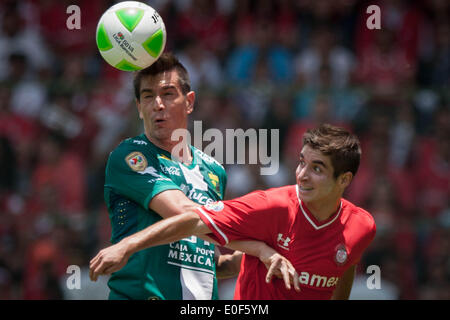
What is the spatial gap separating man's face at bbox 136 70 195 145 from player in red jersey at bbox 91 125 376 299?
2.66ft

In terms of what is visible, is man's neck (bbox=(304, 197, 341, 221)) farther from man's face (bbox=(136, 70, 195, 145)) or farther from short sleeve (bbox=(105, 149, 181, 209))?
man's face (bbox=(136, 70, 195, 145))

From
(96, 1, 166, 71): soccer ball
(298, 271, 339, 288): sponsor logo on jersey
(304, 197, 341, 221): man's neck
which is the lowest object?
(298, 271, 339, 288): sponsor logo on jersey

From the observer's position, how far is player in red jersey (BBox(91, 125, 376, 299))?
4.19 meters

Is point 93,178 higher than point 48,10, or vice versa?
point 48,10

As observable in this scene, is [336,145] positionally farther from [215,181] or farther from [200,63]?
[200,63]

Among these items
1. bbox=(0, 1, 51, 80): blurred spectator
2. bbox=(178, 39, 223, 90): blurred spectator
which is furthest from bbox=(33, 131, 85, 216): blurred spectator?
bbox=(178, 39, 223, 90): blurred spectator

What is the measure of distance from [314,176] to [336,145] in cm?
25

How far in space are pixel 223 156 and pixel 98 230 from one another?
187 centimetres

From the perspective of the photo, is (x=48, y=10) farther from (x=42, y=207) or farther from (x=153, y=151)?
(x=153, y=151)

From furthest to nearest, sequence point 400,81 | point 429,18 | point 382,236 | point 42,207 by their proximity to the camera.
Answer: point 429,18, point 400,81, point 42,207, point 382,236

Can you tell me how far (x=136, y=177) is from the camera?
448 centimetres

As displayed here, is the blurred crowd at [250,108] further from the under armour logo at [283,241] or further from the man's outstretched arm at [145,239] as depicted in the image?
the man's outstretched arm at [145,239]

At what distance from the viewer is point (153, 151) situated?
4.67m
